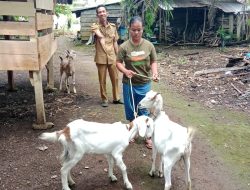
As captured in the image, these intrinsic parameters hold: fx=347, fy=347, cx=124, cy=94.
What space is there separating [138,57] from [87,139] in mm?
1952

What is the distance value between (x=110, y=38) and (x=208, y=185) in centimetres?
452

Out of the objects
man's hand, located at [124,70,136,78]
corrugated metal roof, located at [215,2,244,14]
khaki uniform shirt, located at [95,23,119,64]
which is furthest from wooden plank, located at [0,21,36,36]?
corrugated metal roof, located at [215,2,244,14]

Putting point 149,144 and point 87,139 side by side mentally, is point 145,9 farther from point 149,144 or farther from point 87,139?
point 87,139

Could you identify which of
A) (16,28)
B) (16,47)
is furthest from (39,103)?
(16,28)

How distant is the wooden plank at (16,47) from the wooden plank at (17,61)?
0.07 metres

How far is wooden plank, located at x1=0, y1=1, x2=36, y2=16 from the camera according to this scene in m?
6.20

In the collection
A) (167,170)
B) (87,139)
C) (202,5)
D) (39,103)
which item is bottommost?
(167,170)

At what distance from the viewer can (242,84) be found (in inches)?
433

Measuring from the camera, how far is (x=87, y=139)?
14.3ft

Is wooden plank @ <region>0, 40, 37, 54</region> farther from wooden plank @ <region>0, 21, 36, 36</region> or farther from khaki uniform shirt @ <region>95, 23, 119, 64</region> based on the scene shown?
khaki uniform shirt @ <region>95, 23, 119, 64</region>

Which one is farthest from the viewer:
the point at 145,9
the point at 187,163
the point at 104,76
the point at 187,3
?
the point at 187,3

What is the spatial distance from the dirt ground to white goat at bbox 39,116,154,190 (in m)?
0.54

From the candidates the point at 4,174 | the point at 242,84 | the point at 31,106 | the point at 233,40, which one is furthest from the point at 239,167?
the point at 233,40

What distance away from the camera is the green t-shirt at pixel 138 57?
226 inches
